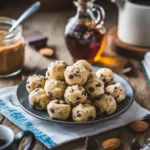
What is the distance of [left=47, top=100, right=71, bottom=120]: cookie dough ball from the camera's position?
1046 millimetres

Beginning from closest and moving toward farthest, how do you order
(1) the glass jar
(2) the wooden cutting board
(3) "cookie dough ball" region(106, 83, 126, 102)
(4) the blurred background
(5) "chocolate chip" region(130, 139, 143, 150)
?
(5) "chocolate chip" region(130, 139, 143, 150) → (3) "cookie dough ball" region(106, 83, 126, 102) → (1) the glass jar → (2) the wooden cutting board → (4) the blurred background

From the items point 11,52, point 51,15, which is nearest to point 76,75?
point 11,52

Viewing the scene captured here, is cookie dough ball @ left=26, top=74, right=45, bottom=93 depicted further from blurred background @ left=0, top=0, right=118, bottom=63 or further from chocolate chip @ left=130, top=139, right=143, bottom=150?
blurred background @ left=0, top=0, right=118, bottom=63

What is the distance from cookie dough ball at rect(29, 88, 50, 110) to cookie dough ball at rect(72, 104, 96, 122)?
8cm

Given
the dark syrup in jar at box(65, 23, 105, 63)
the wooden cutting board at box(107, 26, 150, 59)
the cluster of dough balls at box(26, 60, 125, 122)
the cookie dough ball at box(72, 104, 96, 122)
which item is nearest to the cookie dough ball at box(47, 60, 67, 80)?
the cluster of dough balls at box(26, 60, 125, 122)

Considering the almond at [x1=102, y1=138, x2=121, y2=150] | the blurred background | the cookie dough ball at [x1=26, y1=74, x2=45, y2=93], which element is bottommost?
the blurred background

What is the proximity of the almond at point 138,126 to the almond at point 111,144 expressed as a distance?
7 centimetres

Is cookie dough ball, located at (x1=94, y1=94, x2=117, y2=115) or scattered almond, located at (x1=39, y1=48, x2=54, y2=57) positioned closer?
cookie dough ball, located at (x1=94, y1=94, x2=117, y2=115)

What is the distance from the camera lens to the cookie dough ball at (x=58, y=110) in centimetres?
105

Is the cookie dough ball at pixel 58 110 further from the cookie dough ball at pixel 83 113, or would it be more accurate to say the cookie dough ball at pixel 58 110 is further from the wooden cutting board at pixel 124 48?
the wooden cutting board at pixel 124 48

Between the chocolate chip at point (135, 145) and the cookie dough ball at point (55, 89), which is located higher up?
the cookie dough ball at point (55, 89)

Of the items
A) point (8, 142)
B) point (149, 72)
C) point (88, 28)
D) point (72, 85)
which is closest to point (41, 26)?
point (88, 28)

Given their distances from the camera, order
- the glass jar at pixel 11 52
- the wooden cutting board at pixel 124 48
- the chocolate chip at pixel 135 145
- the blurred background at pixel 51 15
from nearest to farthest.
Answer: the chocolate chip at pixel 135 145 < the glass jar at pixel 11 52 < the wooden cutting board at pixel 124 48 < the blurred background at pixel 51 15

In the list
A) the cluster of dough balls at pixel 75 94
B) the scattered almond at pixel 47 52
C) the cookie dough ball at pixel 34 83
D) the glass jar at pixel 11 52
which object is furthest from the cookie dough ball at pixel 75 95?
the scattered almond at pixel 47 52
